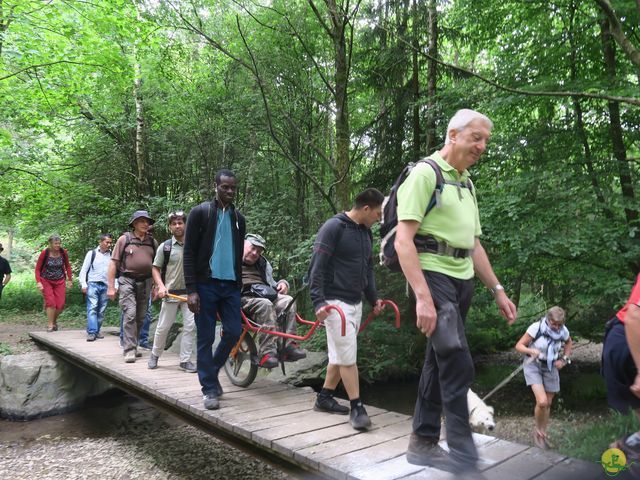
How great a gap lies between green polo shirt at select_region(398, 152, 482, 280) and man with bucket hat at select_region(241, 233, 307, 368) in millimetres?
2887

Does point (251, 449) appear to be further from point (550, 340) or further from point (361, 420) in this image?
point (550, 340)

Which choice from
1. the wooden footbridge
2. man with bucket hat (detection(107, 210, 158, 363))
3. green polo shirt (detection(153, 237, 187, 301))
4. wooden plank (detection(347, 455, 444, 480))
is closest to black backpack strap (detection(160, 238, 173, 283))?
green polo shirt (detection(153, 237, 187, 301))

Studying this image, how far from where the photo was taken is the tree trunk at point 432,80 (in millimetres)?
10016

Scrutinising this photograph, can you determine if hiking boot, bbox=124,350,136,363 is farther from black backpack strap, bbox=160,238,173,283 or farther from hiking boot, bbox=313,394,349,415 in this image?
hiking boot, bbox=313,394,349,415

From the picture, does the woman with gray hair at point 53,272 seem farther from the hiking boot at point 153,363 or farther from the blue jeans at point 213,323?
the blue jeans at point 213,323

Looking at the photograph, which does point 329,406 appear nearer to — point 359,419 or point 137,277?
point 359,419

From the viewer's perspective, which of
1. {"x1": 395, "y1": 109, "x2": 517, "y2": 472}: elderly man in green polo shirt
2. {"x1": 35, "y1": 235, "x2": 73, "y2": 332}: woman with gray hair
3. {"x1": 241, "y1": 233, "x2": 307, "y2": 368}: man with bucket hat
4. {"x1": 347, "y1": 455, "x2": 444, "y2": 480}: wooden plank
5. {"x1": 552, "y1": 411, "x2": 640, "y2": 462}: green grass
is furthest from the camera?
{"x1": 35, "y1": 235, "x2": 73, "y2": 332}: woman with gray hair

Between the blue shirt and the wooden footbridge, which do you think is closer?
the wooden footbridge

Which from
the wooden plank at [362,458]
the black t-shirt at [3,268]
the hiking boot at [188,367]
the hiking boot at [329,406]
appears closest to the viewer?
the wooden plank at [362,458]

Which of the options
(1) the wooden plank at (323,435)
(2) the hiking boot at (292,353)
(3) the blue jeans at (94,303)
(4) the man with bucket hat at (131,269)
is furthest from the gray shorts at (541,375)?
(3) the blue jeans at (94,303)

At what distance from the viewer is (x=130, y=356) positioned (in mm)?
6898

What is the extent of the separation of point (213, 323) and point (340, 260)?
147cm

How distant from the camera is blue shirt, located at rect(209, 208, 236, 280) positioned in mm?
4488

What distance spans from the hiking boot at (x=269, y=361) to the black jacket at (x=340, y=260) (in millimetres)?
1414
